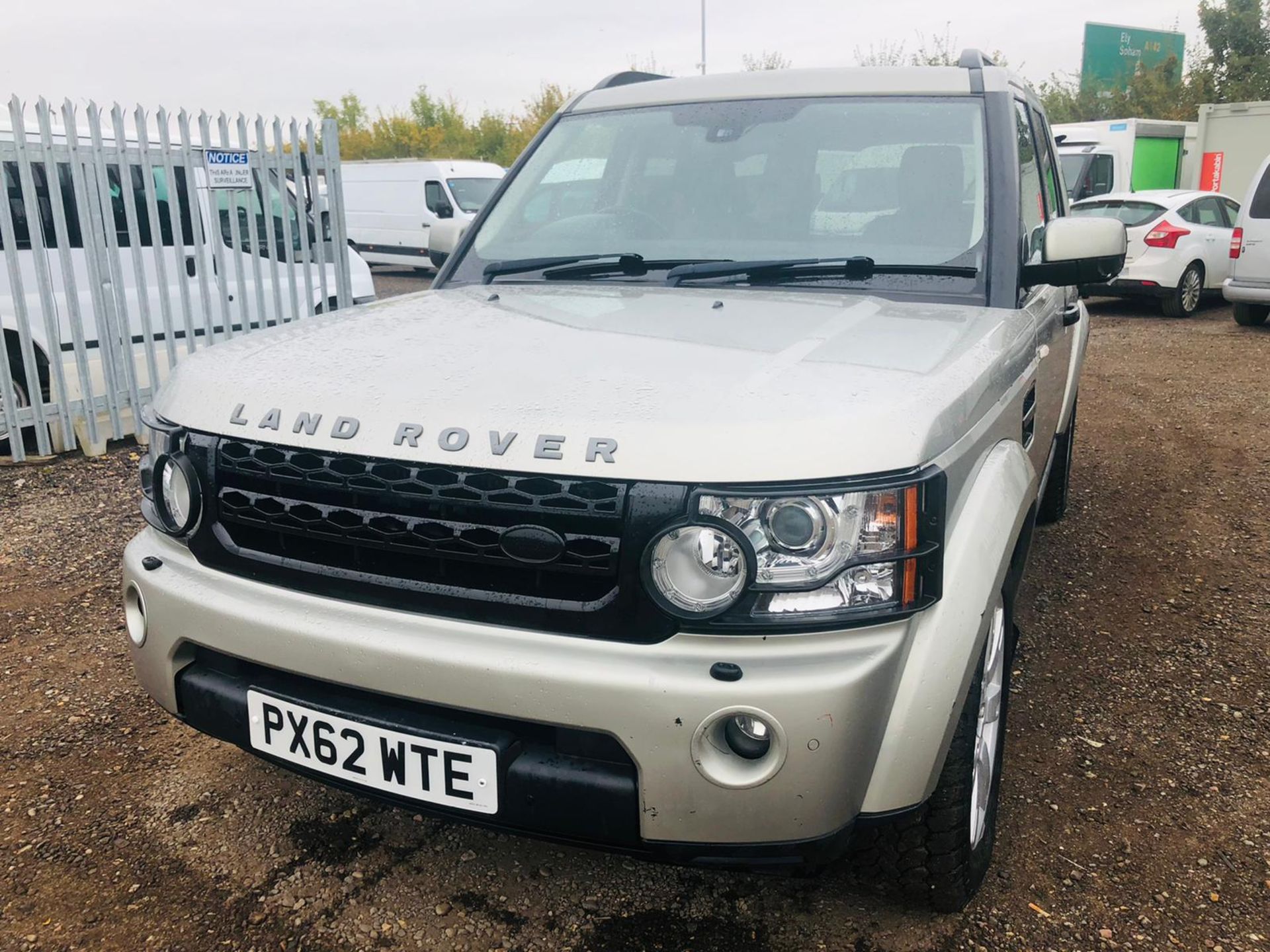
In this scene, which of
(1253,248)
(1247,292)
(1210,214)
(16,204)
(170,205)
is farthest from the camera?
(1210,214)

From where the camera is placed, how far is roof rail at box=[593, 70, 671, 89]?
12.5 feet

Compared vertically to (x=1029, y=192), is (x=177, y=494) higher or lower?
lower

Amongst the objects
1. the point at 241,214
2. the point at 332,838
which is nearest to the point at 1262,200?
the point at 241,214

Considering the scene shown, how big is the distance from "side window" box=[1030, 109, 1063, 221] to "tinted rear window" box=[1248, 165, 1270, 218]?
7.59 meters

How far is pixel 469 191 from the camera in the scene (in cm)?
1869

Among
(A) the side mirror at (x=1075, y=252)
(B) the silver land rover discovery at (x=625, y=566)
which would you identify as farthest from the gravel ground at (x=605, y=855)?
(A) the side mirror at (x=1075, y=252)

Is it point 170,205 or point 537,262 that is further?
point 170,205

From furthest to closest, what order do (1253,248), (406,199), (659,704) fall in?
(406,199) < (1253,248) < (659,704)

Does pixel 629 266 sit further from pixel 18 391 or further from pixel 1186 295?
pixel 1186 295

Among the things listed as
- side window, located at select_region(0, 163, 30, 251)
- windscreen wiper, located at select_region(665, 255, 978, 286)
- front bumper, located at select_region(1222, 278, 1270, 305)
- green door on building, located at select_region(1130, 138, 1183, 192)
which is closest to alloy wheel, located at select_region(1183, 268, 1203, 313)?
front bumper, located at select_region(1222, 278, 1270, 305)

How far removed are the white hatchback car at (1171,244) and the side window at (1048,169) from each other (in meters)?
8.27

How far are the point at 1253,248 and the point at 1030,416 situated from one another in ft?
31.6

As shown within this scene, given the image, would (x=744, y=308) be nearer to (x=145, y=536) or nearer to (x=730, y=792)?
(x=730, y=792)

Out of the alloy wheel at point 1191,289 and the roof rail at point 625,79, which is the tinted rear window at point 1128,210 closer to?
the alloy wheel at point 1191,289
